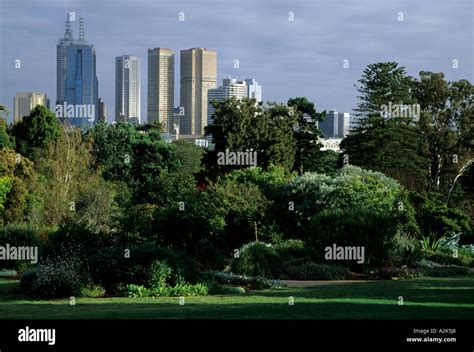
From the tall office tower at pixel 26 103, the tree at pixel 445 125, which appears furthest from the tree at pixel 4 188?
the tree at pixel 445 125

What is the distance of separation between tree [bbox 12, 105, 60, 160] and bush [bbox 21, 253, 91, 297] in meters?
19.5

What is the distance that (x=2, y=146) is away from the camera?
99.7 feet

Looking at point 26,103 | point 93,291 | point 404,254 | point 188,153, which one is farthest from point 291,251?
point 188,153

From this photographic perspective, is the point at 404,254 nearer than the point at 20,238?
Yes

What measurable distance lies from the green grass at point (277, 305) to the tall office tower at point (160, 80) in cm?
1556

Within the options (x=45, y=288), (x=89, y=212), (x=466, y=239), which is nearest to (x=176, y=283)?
(x=45, y=288)

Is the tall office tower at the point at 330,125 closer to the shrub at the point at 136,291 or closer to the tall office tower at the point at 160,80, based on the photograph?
the tall office tower at the point at 160,80

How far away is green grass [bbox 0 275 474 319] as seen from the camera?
1098cm

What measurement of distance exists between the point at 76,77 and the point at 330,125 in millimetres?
20478

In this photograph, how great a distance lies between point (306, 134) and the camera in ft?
124

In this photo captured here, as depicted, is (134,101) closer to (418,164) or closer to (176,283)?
(418,164)

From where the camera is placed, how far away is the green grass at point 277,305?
1098cm

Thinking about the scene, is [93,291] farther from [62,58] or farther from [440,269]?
[62,58]
